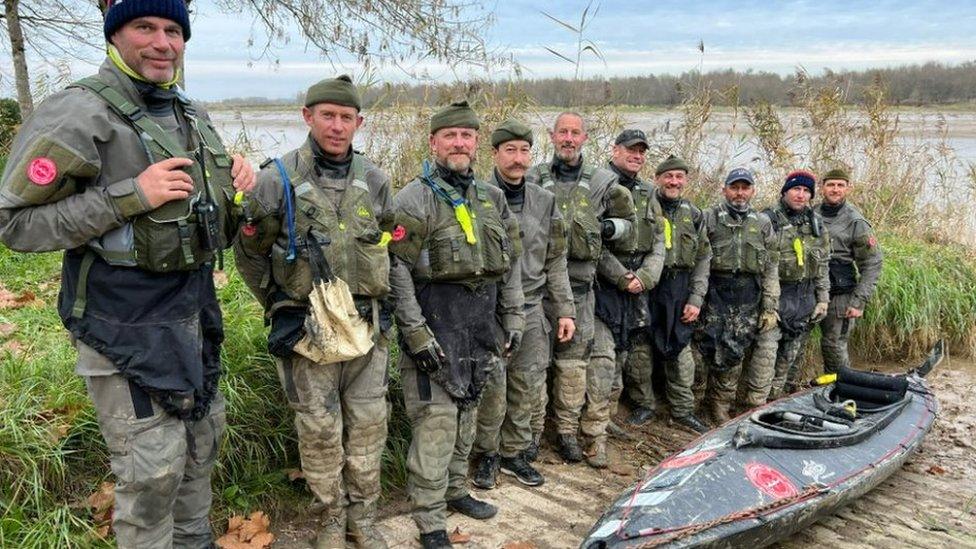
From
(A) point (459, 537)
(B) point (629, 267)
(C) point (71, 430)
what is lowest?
(A) point (459, 537)

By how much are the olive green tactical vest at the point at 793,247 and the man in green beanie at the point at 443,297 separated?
11.3 ft

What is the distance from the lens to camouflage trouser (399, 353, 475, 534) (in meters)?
4.07

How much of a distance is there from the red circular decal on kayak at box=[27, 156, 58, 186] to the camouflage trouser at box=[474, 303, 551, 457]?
290 centimetres

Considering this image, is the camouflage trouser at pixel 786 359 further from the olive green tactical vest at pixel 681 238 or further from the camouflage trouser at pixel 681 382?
the olive green tactical vest at pixel 681 238

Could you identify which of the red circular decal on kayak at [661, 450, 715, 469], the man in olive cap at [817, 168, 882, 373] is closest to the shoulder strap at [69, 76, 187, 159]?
the red circular decal on kayak at [661, 450, 715, 469]

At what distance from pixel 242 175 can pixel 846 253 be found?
6.31 metres

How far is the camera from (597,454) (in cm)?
544

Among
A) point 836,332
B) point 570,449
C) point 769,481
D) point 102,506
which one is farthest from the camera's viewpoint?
point 836,332

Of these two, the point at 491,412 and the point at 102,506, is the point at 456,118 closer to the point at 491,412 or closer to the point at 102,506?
the point at 491,412

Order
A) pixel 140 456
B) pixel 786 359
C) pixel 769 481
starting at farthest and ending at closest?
pixel 786 359 < pixel 769 481 < pixel 140 456

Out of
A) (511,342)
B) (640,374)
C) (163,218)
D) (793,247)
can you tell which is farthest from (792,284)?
(163,218)

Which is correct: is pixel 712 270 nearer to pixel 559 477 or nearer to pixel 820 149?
pixel 559 477

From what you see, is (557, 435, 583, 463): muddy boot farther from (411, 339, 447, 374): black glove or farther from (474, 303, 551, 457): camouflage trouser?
(411, 339, 447, 374): black glove

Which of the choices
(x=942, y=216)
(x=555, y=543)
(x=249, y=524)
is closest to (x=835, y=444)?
(x=555, y=543)
